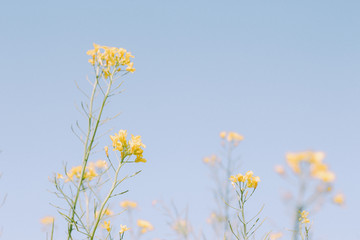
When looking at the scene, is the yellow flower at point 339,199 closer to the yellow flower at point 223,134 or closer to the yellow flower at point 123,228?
the yellow flower at point 123,228

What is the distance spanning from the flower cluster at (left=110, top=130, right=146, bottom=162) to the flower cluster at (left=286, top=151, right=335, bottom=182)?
1.04 metres

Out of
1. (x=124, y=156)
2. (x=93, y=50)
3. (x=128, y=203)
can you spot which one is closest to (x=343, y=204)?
(x=124, y=156)

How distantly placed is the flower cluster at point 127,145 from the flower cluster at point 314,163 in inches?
40.8

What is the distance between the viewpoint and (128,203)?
529 cm

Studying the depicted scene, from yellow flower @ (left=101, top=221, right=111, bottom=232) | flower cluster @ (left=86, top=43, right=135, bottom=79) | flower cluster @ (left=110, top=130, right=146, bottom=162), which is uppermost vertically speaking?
flower cluster @ (left=86, top=43, right=135, bottom=79)

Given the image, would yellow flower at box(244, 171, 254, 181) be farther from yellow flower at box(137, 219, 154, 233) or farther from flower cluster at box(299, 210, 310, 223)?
yellow flower at box(137, 219, 154, 233)

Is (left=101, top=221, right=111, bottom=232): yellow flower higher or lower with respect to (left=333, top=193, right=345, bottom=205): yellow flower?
lower

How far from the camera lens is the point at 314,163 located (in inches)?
95.5

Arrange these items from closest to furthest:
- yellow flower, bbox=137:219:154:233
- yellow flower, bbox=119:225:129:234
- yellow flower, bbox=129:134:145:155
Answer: yellow flower, bbox=129:134:145:155 < yellow flower, bbox=119:225:129:234 < yellow flower, bbox=137:219:154:233

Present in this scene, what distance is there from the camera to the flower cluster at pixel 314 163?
2.35 metres

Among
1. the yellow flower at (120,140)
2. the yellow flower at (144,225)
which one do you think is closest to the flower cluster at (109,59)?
the yellow flower at (120,140)

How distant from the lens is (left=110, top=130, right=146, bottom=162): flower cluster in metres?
2.13

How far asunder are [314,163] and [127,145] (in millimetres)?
1247

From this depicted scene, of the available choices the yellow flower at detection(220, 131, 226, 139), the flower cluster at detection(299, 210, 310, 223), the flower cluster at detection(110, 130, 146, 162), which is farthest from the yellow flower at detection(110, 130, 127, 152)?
the yellow flower at detection(220, 131, 226, 139)
